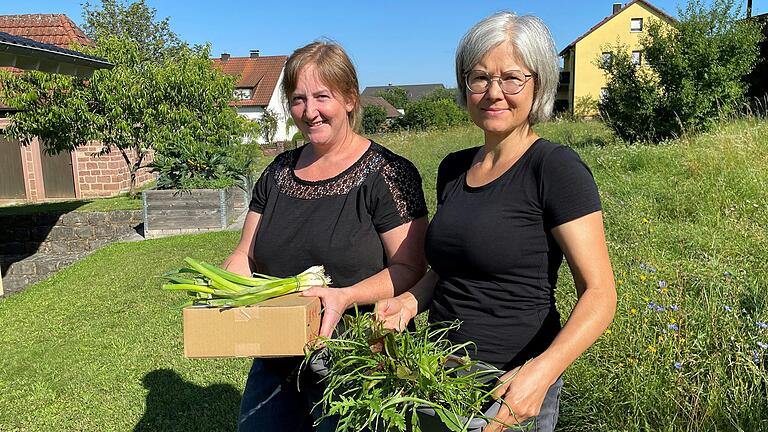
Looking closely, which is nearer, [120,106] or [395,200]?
[395,200]

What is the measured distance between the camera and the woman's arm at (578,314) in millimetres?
1507

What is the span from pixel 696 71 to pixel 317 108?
1573 cm

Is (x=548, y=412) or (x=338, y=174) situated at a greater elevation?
(x=338, y=174)

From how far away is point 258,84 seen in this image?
53.4m

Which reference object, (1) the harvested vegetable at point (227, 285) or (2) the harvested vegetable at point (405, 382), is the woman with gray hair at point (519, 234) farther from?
(1) the harvested vegetable at point (227, 285)

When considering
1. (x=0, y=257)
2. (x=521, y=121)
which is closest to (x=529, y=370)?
(x=521, y=121)

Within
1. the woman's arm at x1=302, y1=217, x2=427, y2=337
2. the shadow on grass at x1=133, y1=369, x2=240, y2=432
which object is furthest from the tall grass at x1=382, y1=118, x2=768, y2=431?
the shadow on grass at x1=133, y1=369, x2=240, y2=432

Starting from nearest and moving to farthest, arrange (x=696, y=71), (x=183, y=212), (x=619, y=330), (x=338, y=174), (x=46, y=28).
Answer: (x=338, y=174) → (x=619, y=330) → (x=183, y=212) → (x=696, y=71) → (x=46, y=28)

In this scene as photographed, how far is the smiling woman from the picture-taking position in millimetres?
2174

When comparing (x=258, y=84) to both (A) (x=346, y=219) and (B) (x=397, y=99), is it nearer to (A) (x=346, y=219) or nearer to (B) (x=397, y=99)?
(B) (x=397, y=99)

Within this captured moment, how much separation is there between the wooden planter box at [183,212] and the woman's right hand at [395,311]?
29.1 feet

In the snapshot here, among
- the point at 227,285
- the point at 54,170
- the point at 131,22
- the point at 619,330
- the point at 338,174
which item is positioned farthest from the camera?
the point at 131,22

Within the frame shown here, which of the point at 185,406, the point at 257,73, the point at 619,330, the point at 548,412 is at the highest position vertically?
the point at 257,73

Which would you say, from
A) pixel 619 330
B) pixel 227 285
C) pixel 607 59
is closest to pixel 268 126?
pixel 607 59
